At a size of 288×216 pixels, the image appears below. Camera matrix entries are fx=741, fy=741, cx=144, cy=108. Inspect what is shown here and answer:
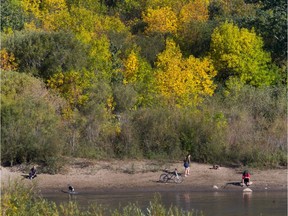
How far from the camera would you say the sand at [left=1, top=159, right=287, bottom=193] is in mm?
43719

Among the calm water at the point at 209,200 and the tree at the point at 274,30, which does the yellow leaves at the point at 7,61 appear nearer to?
the calm water at the point at 209,200

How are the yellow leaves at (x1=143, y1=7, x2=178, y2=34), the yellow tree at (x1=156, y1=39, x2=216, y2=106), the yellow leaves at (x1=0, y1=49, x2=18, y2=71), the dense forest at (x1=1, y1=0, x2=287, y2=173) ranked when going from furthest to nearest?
the yellow leaves at (x1=143, y1=7, x2=178, y2=34) → the yellow tree at (x1=156, y1=39, x2=216, y2=106) → the yellow leaves at (x1=0, y1=49, x2=18, y2=71) → the dense forest at (x1=1, y1=0, x2=287, y2=173)

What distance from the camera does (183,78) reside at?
5744 cm

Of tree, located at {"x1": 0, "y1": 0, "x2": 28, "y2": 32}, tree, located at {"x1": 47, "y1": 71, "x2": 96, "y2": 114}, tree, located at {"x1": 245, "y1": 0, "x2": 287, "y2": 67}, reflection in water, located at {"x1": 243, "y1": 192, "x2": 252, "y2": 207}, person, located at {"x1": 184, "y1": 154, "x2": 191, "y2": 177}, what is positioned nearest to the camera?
reflection in water, located at {"x1": 243, "y1": 192, "x2": 252, "y2": 207}

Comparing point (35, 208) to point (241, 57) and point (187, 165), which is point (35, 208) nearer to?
point (187, 165)

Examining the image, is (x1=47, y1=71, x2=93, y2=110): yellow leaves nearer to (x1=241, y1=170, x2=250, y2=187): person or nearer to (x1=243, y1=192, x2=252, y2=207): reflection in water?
(x1=241, y1=170, x2=250, y2=187): person

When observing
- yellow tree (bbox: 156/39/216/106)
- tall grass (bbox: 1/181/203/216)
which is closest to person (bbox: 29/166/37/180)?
yellow tree (bbox: 156/39/216/106)

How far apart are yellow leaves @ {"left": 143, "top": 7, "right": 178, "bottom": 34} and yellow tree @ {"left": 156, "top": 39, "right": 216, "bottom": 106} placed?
1022 cm

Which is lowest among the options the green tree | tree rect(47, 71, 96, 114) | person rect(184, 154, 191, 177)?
person rect(184, 154, 191, 177)

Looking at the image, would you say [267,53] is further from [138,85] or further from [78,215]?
[78,215]

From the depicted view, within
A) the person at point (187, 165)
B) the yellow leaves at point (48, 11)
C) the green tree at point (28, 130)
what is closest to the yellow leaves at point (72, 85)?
the green tree at point (28, 130)

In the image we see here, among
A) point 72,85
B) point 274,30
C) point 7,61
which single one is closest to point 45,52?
point 7,61

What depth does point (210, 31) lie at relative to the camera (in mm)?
67750

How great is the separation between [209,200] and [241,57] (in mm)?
24756
